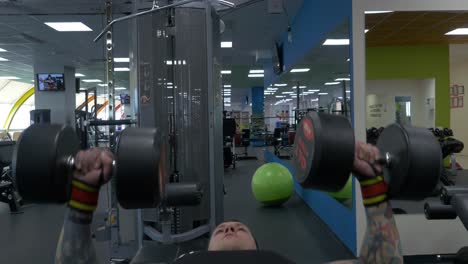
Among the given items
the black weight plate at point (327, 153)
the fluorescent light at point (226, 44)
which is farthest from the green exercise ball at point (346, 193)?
the fluorescent light at point (226, 44)

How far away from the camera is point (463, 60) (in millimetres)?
6512

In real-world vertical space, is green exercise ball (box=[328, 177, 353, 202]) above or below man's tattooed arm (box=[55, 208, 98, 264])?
below

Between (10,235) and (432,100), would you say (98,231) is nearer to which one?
(10,235)

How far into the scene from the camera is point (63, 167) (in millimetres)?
814

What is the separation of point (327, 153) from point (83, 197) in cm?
54

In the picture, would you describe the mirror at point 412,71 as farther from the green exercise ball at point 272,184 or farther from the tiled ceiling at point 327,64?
the green exercise ball at point 272,184

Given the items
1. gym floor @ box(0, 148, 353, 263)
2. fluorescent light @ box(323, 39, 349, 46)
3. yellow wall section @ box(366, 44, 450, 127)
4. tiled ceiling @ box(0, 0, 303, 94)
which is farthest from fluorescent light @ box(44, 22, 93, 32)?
yellow wall section @ box(366, 44, 450, 127)

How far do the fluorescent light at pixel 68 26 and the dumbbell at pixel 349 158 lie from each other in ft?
18.0

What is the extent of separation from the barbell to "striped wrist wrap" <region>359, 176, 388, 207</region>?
46cm

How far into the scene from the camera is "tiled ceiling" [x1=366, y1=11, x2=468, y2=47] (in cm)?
265

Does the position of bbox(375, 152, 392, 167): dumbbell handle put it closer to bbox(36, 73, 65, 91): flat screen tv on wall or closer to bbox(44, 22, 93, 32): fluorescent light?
bbox(44, 22, 93, 32): fluorescent light

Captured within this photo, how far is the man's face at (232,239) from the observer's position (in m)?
1.30

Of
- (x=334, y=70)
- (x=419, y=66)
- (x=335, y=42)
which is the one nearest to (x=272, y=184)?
(x=334, y=70)

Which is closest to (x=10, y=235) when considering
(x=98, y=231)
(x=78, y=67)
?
(x=98, y=231)
